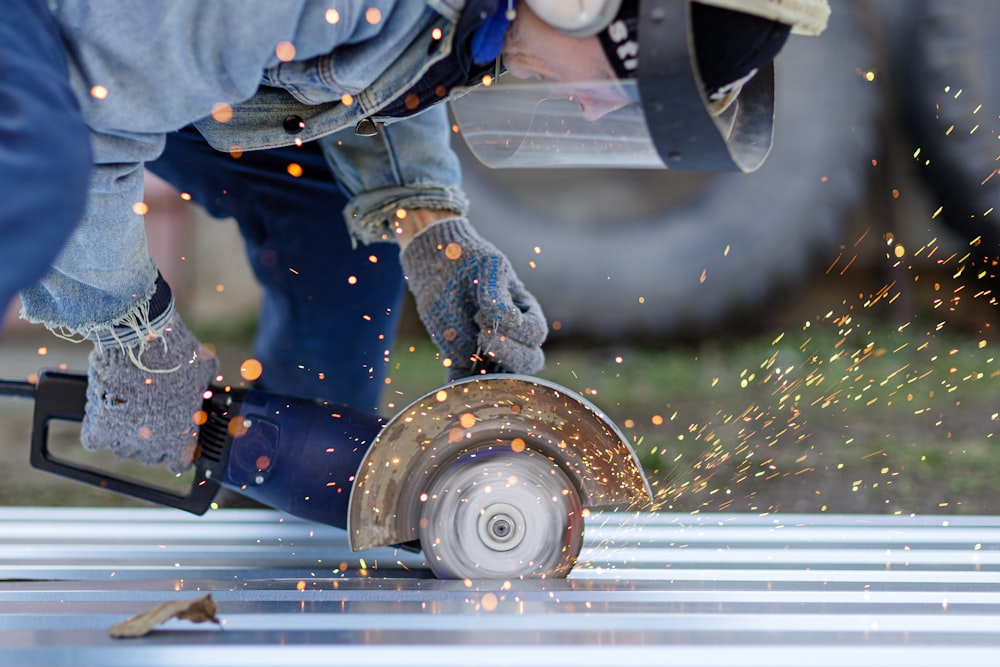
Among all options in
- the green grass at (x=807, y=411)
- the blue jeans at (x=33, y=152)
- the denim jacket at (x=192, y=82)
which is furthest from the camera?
the green grass at (x=807, y=411)

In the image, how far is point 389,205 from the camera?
1.54 meters

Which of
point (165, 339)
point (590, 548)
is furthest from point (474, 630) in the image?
point (165, 339)

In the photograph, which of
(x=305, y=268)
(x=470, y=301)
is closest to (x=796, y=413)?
(x=305, y=268)

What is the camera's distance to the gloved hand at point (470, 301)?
1.36 metres

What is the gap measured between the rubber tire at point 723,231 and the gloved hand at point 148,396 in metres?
2.17

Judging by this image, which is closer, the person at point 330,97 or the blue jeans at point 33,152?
the blue jeans at point 33,152

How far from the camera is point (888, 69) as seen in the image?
12.3 feet

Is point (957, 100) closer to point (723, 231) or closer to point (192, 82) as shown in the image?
point (723, 231)

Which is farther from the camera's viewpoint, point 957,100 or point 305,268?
point 957,100

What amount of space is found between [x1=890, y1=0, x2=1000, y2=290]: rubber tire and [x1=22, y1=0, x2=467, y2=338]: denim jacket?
282 cm

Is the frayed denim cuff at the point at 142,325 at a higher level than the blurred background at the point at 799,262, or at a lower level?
lower

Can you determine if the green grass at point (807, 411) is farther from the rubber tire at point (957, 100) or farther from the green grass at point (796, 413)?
the rubber tire at point (957, 100)

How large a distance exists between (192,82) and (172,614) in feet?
1.85

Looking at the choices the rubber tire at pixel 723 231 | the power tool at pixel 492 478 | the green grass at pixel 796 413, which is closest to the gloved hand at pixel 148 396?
the power tool at pixel 492 478
